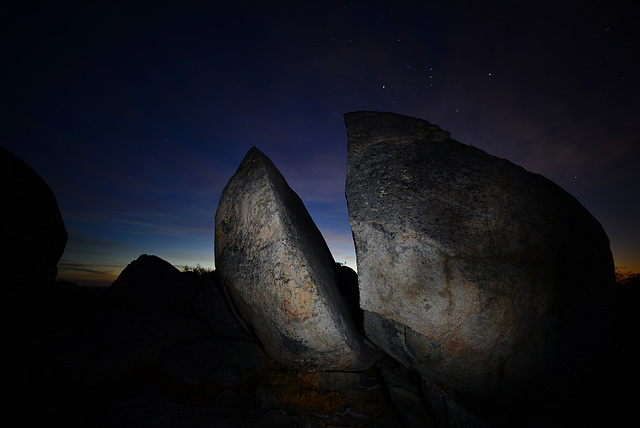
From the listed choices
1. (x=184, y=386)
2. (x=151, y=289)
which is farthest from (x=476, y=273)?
(x=151, y=289)

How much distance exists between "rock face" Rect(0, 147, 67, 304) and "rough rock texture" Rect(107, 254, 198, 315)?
5.50 ft

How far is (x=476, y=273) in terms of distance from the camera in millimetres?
3143

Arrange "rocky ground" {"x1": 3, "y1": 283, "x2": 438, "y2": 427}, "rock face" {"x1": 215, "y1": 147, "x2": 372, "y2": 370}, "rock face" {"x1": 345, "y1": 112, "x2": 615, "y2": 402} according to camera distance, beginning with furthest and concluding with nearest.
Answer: "rock face" {"x1": 215, "y1": 147, "x2": 372, "y2": 370} → "rock face" {"x1": 345, "y1": 112, "x2": 615, "y2": 402} → "rocky ground" {"x1": 3, "y1": 283, "x2": 438, "y2": 427}

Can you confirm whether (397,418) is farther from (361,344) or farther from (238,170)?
(238,170)

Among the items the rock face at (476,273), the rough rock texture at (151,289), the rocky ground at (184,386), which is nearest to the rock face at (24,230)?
the rocky ground at (184,386)

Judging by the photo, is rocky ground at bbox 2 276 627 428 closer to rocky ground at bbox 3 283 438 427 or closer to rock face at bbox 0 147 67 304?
rocky ground at bbox 3 283 438 427

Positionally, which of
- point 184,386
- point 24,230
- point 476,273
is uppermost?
point 24,230

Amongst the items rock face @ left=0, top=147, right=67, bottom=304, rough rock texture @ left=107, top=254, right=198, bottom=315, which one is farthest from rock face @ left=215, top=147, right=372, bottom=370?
rock face @ left=0, top=147, right=67, bottom=304

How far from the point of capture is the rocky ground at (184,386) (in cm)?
288

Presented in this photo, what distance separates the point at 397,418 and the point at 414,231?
8.18ft

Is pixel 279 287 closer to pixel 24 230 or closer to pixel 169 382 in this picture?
pixel 169 382

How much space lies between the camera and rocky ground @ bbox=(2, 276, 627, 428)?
288 cm

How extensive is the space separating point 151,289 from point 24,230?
2892mm

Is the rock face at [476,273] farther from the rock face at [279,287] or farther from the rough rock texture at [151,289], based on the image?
the rough rock texture at [151,289]
